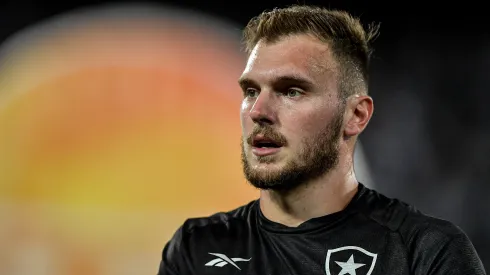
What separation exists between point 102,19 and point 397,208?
1.99 metres

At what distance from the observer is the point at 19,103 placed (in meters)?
3.09

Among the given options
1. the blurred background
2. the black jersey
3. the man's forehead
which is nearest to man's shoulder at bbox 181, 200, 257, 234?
the black jersey

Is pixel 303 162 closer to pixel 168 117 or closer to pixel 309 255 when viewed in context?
pixel 309 255

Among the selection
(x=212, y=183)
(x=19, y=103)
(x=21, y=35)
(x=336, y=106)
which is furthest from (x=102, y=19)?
(x=336, y=106)

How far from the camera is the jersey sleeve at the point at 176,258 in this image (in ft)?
6.34

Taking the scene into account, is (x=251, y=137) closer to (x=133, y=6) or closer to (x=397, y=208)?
(x=397, y=208)

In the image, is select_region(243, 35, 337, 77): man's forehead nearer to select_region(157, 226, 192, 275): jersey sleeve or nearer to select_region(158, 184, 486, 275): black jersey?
select_region(158, 184, 486, 275): black jersey

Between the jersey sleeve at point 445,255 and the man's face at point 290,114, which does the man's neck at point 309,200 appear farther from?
the jersey sleeve at point 445,255

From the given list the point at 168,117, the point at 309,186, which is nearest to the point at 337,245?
the point at 309,186

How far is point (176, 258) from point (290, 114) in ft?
2.05

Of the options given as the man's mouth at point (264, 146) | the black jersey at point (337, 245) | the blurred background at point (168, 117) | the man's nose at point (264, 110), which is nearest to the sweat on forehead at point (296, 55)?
the man's nose at point (264, 110)

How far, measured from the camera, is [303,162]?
1815mm

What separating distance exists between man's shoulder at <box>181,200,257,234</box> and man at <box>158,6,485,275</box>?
0.01 meters

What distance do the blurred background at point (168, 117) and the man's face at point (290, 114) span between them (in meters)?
1.29
